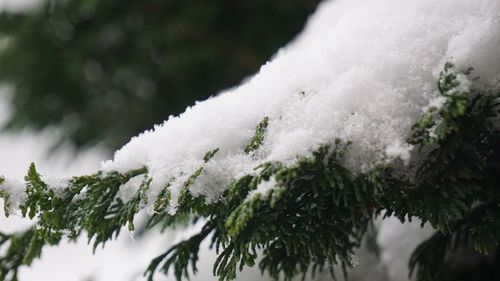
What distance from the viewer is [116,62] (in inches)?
128

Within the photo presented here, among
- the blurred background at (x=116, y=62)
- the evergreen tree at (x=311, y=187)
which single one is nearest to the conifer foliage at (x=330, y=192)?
the evergreen tree at (x=311, y=187)

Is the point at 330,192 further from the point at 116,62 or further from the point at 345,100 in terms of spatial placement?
the point at 116,62

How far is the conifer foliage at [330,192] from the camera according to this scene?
2.63 ft

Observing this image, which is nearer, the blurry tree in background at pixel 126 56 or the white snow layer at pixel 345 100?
the white snow layer at pixel 345 100

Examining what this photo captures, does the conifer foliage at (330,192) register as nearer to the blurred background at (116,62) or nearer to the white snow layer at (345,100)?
the white snow layer at (345,100)

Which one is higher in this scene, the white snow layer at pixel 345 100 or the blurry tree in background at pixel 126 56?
the blurry tree in background at pixel 126 56

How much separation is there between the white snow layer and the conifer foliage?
0.08 feet

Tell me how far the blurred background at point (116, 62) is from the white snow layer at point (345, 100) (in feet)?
6.27

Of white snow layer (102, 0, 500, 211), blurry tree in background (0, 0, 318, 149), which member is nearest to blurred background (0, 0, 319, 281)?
blurry tree in background (0, 0, 318, 149)

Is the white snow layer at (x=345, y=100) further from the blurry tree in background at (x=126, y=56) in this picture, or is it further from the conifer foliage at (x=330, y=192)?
the blurry tree in background at (x=126, y=56)

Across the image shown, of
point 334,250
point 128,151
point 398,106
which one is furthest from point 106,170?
point 398,106

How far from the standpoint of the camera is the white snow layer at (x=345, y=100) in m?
0.86

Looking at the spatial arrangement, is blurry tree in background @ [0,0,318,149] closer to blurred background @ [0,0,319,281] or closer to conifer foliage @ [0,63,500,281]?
blurred background @ [0,0,319,281]

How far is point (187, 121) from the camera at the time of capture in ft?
3.53
